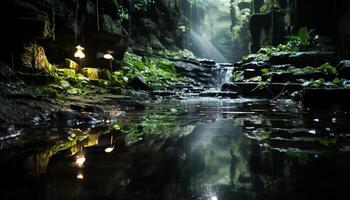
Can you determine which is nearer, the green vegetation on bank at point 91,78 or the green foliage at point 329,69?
the green vegetation on bank at point 91,78

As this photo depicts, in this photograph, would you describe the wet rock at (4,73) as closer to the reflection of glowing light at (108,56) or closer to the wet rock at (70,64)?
the wet rock at (70,64)

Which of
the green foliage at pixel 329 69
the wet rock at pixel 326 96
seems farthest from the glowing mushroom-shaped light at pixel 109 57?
the wet rock at pixel 326 96

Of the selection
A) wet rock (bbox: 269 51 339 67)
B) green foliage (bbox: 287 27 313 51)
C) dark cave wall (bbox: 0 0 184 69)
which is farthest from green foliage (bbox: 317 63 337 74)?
dark cave wall (bbox: 0 0 184 69)

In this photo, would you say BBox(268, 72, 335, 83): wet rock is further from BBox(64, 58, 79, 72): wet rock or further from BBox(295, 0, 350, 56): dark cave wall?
BBox(64, 58, 79, 72): wet rock

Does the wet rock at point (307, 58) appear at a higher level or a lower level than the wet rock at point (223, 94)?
higher

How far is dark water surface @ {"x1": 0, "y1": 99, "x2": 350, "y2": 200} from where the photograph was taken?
1.75 meters

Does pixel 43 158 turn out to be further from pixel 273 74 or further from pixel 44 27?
pixel 273 74

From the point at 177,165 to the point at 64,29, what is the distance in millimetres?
11091

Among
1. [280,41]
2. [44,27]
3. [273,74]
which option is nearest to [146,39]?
[280,41]

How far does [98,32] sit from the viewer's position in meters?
13.9

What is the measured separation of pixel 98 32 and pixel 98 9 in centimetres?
108

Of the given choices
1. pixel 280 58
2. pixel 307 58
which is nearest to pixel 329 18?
pixel 280 58

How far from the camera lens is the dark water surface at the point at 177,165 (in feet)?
5.74

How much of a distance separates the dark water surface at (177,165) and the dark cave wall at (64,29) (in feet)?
20.4
